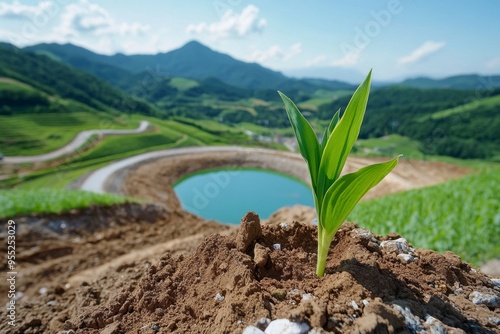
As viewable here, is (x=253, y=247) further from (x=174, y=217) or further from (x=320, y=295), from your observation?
(x=174, y=217)

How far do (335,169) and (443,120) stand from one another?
263ft

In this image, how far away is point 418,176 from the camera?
31.1 metres

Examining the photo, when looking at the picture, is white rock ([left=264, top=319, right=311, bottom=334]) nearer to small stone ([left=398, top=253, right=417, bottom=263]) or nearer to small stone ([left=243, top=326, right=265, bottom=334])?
small stone ([left=243, top=326, right=265, bottom=334])

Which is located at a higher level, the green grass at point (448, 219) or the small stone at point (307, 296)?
the small stone at point (307, 296)

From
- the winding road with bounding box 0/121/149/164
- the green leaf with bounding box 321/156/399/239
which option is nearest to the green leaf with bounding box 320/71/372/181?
the green leaf with bounding box 321/156/399/239

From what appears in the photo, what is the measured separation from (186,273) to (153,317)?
0.42 meters

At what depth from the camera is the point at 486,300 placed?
2.44 m

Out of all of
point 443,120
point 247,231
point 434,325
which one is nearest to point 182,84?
point 443,120

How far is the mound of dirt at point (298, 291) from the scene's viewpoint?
1983mm

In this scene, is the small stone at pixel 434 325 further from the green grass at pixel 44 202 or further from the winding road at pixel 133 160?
the winding road at pixel 133 160

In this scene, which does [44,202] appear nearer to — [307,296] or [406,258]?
[307,296]

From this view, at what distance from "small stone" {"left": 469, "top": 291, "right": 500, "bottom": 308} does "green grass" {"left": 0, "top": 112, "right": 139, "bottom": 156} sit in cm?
4423

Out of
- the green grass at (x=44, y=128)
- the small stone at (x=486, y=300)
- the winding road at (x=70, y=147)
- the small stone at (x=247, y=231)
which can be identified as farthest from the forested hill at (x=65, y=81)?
the small stone at (x=486, y=300)

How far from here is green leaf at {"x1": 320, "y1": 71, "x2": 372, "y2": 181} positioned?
7.05 feet
